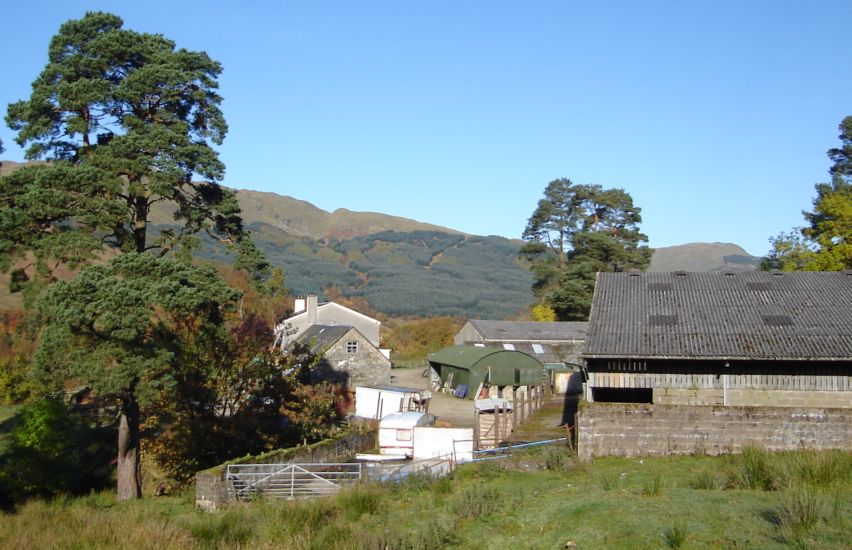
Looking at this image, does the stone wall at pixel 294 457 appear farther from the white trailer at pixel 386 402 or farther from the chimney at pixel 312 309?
the chimney at pixel 312 309

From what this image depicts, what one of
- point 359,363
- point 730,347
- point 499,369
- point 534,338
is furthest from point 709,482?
point 534,338

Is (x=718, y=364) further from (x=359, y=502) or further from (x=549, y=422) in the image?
(x=359, y=502)

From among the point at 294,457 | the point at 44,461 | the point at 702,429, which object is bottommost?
the point at 44,461

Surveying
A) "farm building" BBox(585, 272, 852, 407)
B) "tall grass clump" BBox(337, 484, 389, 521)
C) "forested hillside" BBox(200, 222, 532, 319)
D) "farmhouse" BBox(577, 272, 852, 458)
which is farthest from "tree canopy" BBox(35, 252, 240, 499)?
"forested hillside" BBox(200, 222, 532, 319)

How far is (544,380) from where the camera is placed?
4181 centimetres

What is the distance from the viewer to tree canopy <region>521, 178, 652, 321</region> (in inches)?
2469

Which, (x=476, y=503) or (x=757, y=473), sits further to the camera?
(x=757, y=473)

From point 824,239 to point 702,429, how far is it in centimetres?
2963

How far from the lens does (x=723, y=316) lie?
24.1m

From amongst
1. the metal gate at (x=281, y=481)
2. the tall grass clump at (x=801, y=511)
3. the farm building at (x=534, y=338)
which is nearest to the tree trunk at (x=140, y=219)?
the metal gate at (x=281, y=481)

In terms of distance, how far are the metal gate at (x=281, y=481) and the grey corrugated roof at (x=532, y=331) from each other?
36100 millimetres

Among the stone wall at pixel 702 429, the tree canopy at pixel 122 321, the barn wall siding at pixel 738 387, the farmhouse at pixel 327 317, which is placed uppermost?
the farmhouse at pixel 327 317

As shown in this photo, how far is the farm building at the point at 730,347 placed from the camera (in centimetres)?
2203

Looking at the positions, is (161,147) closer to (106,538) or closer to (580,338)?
(106,538)
